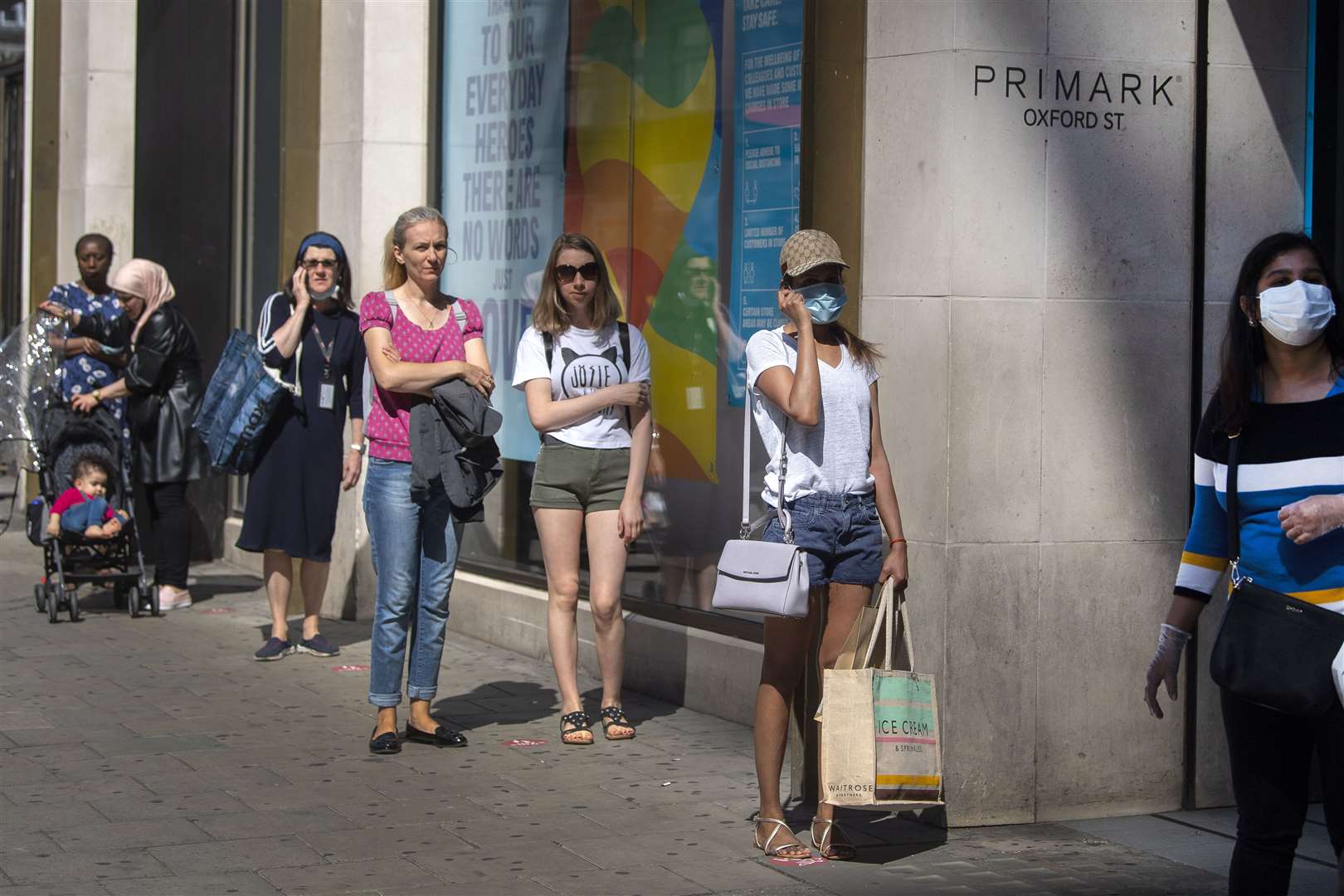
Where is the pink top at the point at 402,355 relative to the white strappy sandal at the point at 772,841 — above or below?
above

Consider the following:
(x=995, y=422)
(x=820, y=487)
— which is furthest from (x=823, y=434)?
(x=995, y=422)

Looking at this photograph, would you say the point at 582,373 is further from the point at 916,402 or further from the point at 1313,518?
the point at 1313,518

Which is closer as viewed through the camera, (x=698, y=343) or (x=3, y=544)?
(x=698, y=343)

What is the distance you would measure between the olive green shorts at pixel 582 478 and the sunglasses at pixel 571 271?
2.21ft

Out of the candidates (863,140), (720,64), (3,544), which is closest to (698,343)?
(720,64)

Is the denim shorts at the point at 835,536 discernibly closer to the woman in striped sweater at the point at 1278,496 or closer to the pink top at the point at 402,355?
the woman in striped sweater at the point at 1278,496

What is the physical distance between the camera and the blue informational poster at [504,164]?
1018cm

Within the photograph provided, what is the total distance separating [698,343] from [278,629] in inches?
105

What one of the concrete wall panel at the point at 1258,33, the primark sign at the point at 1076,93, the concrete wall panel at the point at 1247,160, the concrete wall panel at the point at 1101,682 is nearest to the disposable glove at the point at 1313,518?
the concrete wall panel at the point at 1101,682

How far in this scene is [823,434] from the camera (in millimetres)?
5891

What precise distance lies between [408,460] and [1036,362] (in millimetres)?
2422

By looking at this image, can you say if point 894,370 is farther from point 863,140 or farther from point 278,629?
point 278,629

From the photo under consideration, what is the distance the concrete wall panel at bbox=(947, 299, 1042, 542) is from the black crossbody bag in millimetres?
2024

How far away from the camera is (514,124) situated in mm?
10539
